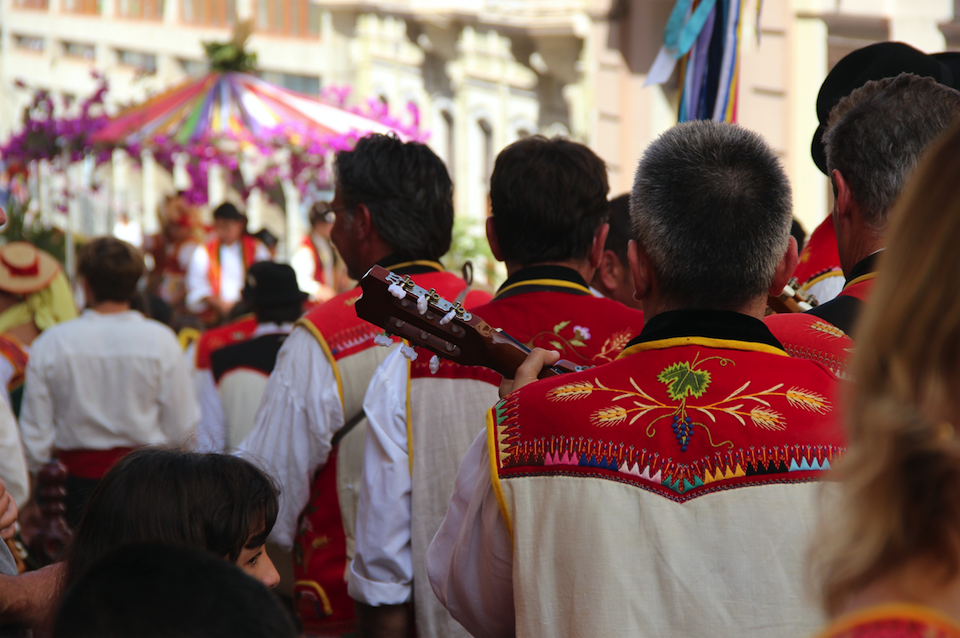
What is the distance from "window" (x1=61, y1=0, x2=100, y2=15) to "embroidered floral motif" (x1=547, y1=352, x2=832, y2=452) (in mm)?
33603

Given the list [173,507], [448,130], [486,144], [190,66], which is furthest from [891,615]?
[190,66]

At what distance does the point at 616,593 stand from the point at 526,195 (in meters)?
1.27

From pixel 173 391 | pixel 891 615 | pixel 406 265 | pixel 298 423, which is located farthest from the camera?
pixel 173 391

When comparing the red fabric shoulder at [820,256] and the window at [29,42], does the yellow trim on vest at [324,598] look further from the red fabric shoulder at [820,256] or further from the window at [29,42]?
the window at [29,42]

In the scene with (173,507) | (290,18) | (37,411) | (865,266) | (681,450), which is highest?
(290,18)

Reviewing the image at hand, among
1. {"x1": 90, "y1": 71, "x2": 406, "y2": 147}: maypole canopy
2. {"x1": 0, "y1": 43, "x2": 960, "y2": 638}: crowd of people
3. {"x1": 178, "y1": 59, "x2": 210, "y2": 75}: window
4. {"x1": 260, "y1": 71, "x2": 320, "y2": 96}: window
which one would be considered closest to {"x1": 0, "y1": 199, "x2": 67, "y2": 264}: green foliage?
{"x1": 90, "y1": 71, "x2": 406, "y2": 147}: maypole canopy

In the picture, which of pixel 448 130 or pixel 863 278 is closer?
pixel 863 278

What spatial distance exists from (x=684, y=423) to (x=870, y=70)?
5.91ft

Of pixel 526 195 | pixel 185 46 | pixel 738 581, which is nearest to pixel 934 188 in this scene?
pixel 738 581

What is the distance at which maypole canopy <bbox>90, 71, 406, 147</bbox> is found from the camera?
455 inches

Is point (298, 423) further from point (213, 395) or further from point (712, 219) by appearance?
point (213, 395)

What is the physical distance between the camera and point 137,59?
3094 centimetres

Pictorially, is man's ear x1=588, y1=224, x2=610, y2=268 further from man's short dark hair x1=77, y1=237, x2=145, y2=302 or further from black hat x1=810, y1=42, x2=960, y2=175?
man's short dark hair x1=77, y1=237, x2=145, y2=302

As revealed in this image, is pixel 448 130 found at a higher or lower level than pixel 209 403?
higher
